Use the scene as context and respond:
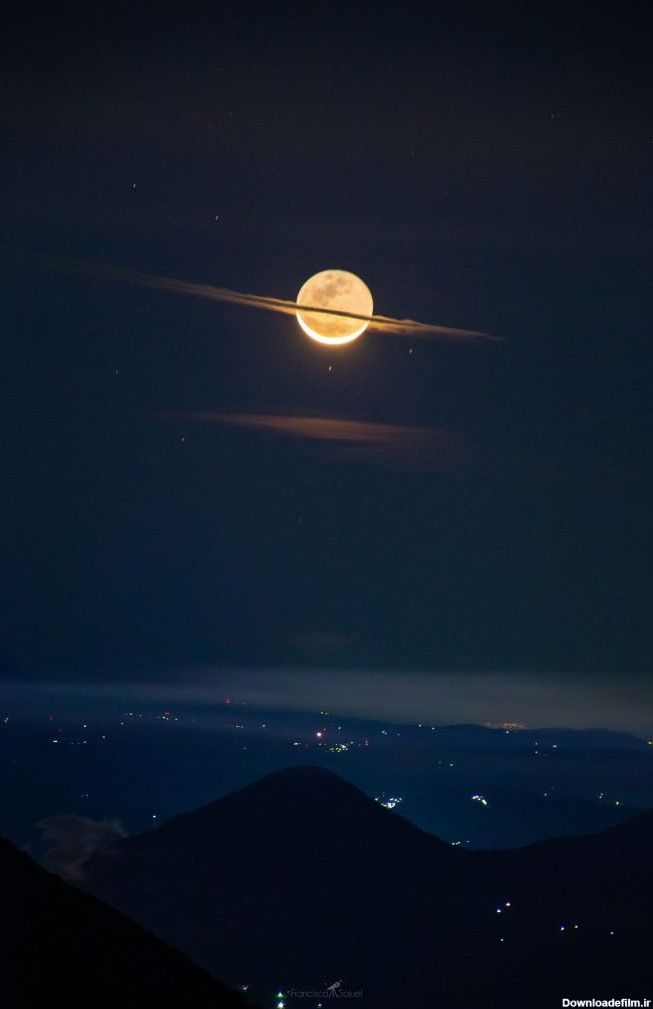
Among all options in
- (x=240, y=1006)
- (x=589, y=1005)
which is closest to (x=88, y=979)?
(x=240, y=1006)

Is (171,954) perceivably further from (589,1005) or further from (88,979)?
(589,1005)

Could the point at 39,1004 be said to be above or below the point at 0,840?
below

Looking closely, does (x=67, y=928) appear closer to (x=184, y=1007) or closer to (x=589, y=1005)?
(x=184, y=1007)

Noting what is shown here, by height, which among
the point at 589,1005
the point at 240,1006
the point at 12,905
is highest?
the point at 12,905

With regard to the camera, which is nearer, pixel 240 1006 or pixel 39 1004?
pixel 39 1004

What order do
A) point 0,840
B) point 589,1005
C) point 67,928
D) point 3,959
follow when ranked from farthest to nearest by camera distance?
point 589,1005
point 0,840
point 67,928
point 3,959

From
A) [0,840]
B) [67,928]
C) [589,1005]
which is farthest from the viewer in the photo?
[589,1005]
